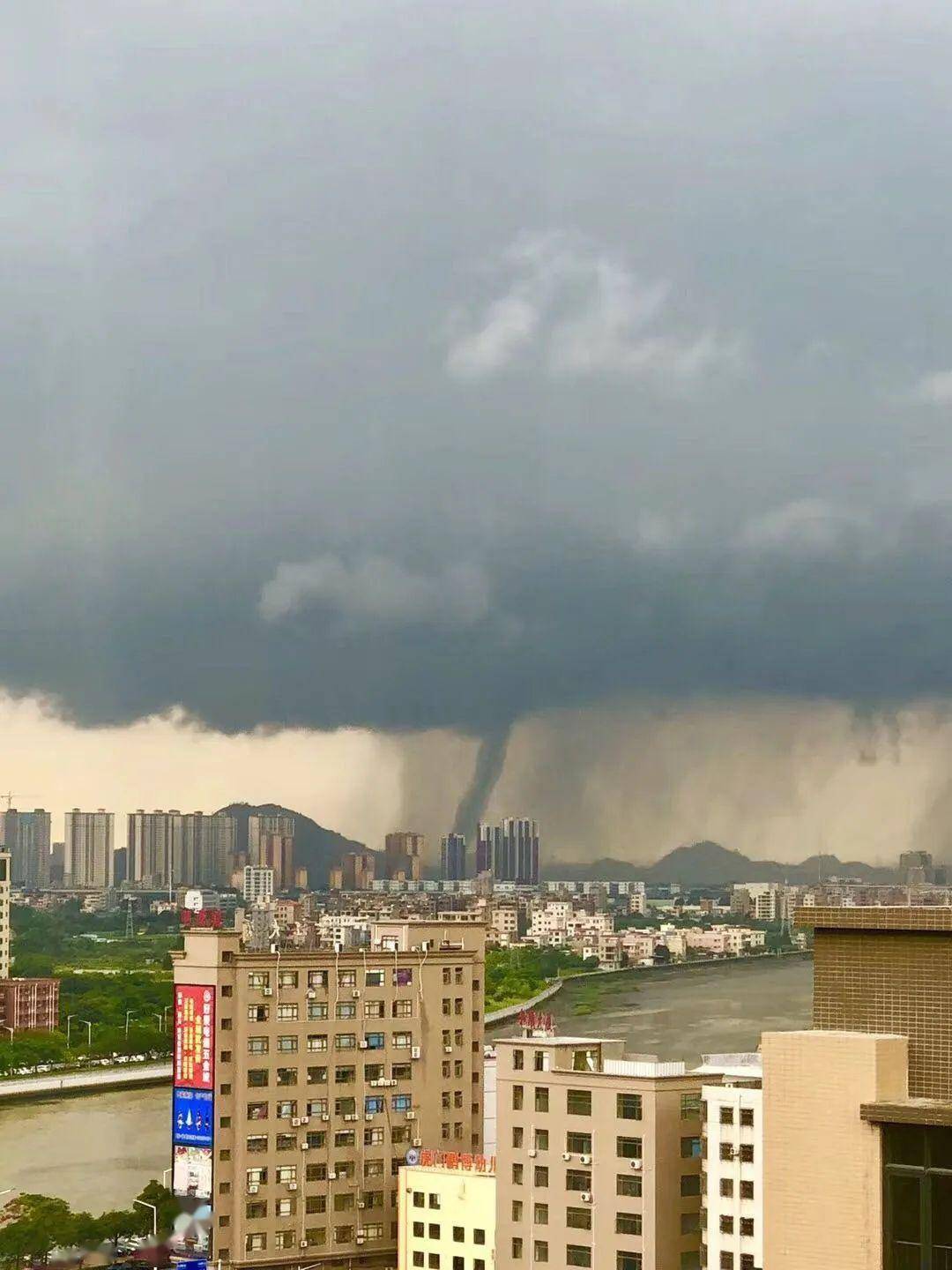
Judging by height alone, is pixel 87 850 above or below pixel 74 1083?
above

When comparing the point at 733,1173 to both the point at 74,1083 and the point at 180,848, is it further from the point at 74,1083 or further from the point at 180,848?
the point at 180,848

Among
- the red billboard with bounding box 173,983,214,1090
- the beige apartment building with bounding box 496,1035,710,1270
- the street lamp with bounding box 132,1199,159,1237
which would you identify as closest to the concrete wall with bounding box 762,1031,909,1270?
the beige apartment building with bounding box 496,1035,710,1270

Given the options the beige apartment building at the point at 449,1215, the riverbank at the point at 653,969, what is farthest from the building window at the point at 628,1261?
the riverbank at the point at 653,969

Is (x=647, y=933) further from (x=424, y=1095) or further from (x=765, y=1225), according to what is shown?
(x=765, y=1225)

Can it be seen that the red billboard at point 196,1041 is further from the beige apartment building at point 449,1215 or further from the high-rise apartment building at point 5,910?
the high-rise apartment building at point 5,910

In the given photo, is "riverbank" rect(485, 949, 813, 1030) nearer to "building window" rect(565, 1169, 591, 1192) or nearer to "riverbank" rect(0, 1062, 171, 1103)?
"riverbank" rect(0, 1062, 171, 1103)

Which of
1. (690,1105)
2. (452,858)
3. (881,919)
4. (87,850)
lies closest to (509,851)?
(452,858)
